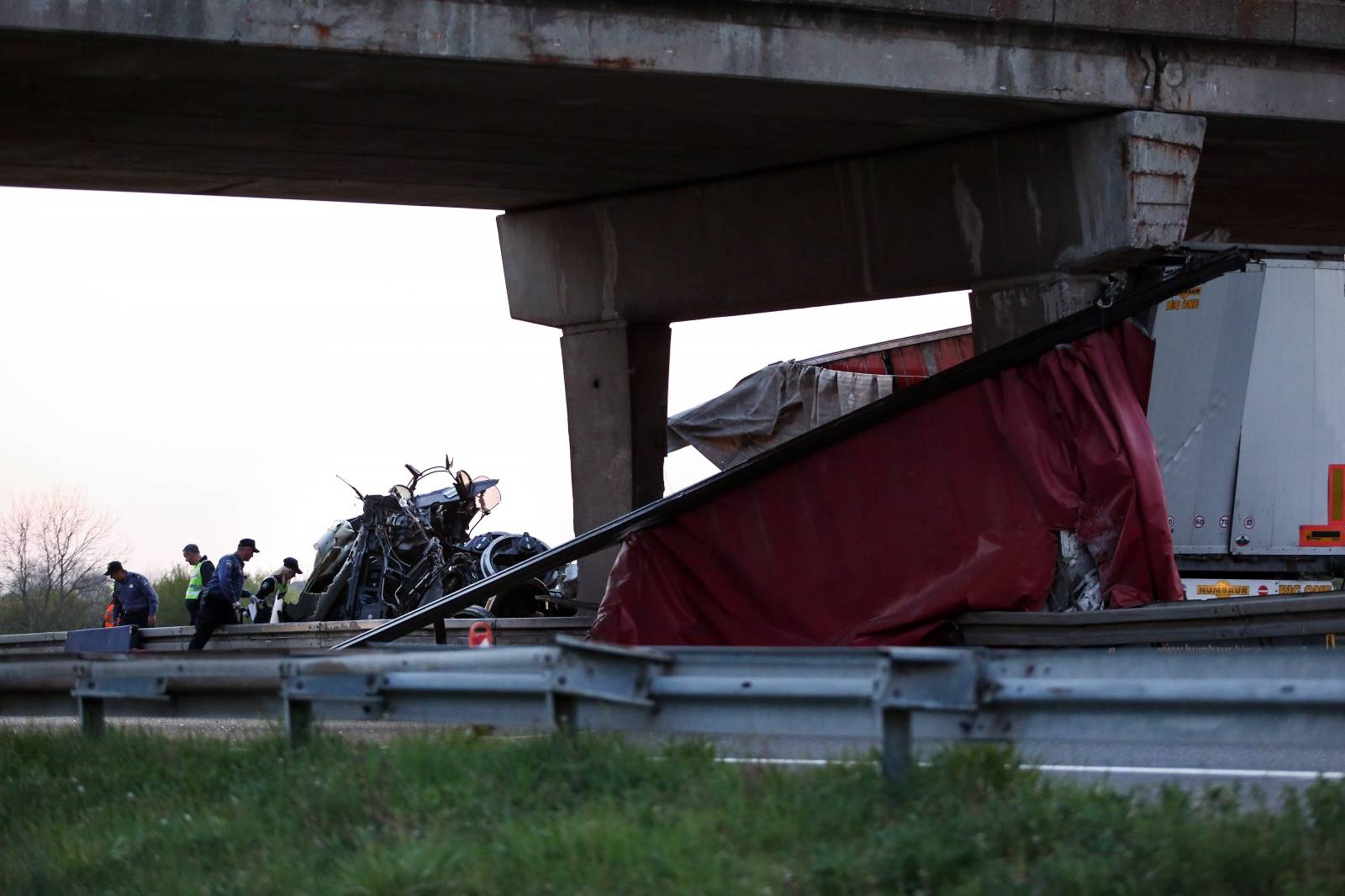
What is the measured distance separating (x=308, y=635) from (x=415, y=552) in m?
3.55

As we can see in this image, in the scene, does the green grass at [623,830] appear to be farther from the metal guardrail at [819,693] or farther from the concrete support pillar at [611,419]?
the concrete support pillar at [611,419]

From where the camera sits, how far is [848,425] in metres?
14.9

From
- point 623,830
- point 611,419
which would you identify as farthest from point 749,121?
point 623,830

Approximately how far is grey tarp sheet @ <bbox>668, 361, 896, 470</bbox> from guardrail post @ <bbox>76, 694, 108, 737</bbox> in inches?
718

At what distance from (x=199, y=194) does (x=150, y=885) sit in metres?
14.0

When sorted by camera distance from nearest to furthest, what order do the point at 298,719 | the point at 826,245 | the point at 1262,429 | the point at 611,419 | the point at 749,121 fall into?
the point at 298,719 < the point at 749,121 < the point at 1262,429 < the point at 826,245 < the point at 611,419

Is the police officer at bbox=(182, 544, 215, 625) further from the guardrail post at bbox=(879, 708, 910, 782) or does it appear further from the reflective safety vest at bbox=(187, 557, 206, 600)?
the guardrail post at bbox=(879, 708, 910, 782)

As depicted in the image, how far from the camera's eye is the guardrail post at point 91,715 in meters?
8.08

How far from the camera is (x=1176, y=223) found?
1452cm

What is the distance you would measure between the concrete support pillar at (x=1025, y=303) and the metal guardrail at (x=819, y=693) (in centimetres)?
862

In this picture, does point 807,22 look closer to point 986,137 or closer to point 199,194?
point 986,137

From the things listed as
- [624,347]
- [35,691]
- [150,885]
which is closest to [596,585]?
[624,347]

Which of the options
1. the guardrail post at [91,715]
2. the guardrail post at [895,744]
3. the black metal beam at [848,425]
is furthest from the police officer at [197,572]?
the guardrail post at [895,744]

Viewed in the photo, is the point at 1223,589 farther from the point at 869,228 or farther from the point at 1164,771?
the point at 1164,771
